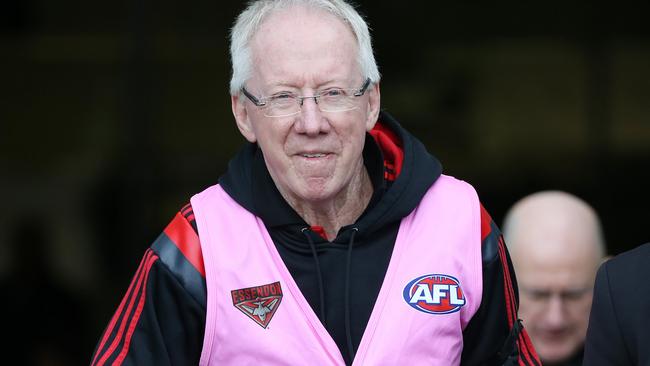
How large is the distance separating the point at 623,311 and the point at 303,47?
0.92 metres

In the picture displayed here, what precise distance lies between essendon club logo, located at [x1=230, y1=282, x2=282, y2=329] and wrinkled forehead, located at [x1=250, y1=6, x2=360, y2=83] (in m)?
0.48

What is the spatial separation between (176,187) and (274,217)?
360 centimetres

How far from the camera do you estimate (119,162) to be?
6.24m

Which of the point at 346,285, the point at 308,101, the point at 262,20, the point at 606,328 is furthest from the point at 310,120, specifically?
the point at 606,328

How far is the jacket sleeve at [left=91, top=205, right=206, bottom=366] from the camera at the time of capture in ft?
8.75

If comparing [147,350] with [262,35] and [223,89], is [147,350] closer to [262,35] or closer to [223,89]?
[262,35]

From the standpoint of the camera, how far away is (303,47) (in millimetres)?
2725

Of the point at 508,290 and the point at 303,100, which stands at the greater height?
the point at 303,100

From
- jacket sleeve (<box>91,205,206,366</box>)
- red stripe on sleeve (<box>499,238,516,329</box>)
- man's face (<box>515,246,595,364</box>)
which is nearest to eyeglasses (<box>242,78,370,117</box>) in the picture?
jacket sleeve (<box>91,205,206,366</box>)

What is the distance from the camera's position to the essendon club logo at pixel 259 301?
2.73 meters

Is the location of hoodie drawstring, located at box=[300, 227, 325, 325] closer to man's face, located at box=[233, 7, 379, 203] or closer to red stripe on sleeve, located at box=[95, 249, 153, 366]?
man's face, located at box=[233, 7, 379, 203]

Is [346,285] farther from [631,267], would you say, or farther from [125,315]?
[631,267]

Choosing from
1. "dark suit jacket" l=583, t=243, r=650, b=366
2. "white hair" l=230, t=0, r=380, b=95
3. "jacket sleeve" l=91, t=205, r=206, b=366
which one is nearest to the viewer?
"dark suit jacket" l=583, t=243, r=650, b=366

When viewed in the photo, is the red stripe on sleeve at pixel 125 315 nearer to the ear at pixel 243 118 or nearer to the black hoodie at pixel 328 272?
the black hoodie at pixel 328 272
